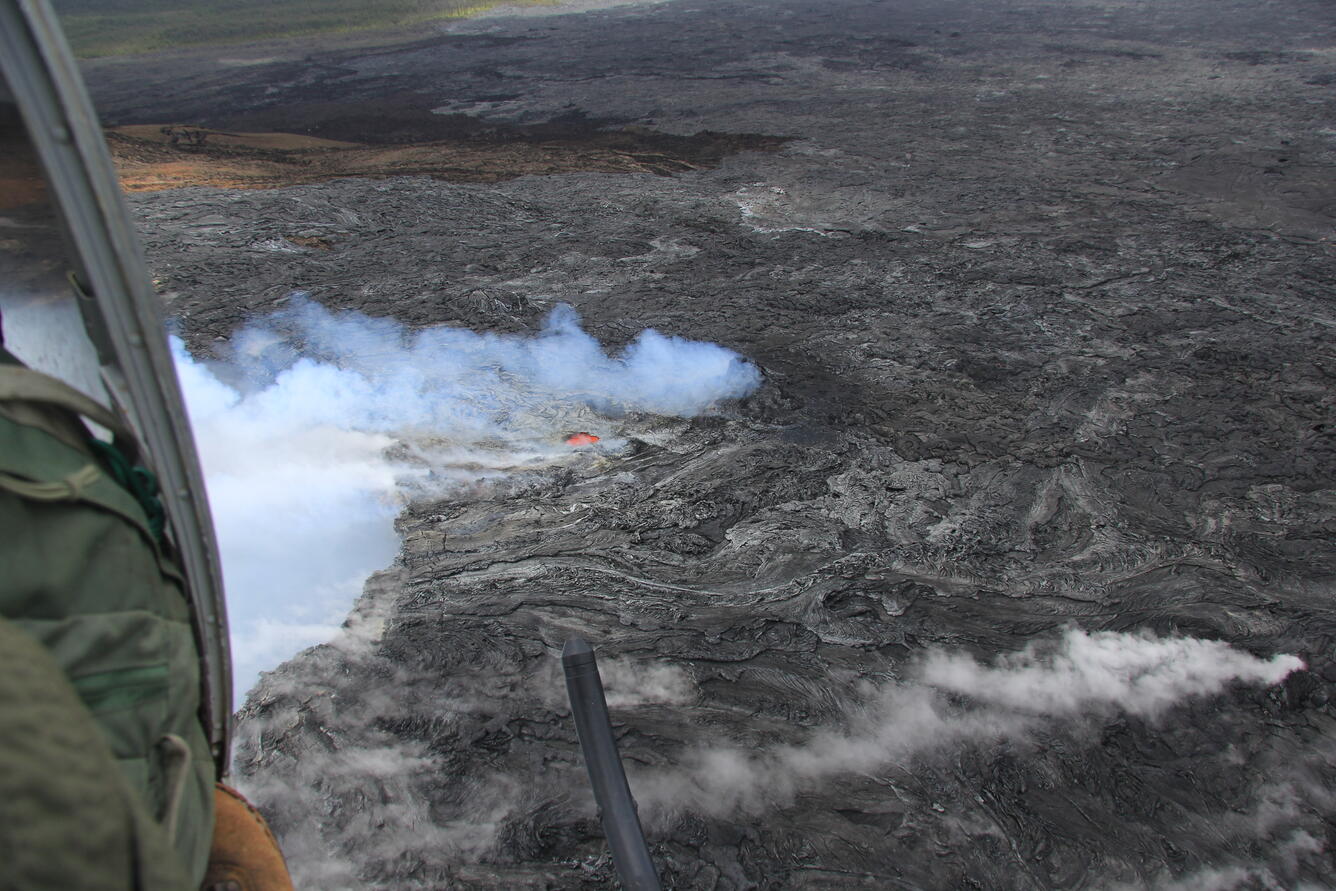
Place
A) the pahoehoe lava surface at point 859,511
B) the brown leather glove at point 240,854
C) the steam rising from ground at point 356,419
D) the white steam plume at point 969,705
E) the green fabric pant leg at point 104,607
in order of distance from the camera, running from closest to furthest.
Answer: the green fabric pant leg at point 104,607 < the brown leather glove at point 240,854 < the pahoehoe lava surface at point 859,511 < the white steam plume at point 969,705 < the steam rising from ground at point 356,419

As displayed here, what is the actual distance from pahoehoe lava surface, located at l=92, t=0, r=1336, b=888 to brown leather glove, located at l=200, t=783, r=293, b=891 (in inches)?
58.9

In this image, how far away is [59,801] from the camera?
0.71 m

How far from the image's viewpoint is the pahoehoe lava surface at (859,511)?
9.72ft

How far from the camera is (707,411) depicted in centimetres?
543

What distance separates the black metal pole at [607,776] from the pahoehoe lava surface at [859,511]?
12.4 inches

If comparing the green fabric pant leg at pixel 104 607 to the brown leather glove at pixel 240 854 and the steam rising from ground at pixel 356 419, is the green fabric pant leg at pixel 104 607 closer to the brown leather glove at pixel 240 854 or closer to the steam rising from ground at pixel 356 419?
the brown leather glove at pixel 240 854

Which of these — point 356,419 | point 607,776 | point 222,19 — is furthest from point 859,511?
point 222,19

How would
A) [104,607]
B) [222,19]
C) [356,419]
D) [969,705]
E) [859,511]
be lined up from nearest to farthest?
[104,607] → [969,705] → [859,511] → [356,419] → [222,19]

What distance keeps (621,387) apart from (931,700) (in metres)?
3.03

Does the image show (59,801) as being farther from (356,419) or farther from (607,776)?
(356,419)

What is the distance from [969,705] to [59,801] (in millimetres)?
3358

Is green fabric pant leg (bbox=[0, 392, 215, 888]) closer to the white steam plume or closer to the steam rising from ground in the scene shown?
the white steam plume

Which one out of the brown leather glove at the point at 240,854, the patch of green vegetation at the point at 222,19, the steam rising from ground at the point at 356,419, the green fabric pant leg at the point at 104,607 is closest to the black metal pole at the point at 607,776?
the brown leather glove at the point at 240,854

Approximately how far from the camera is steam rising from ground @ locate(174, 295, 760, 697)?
399cm
